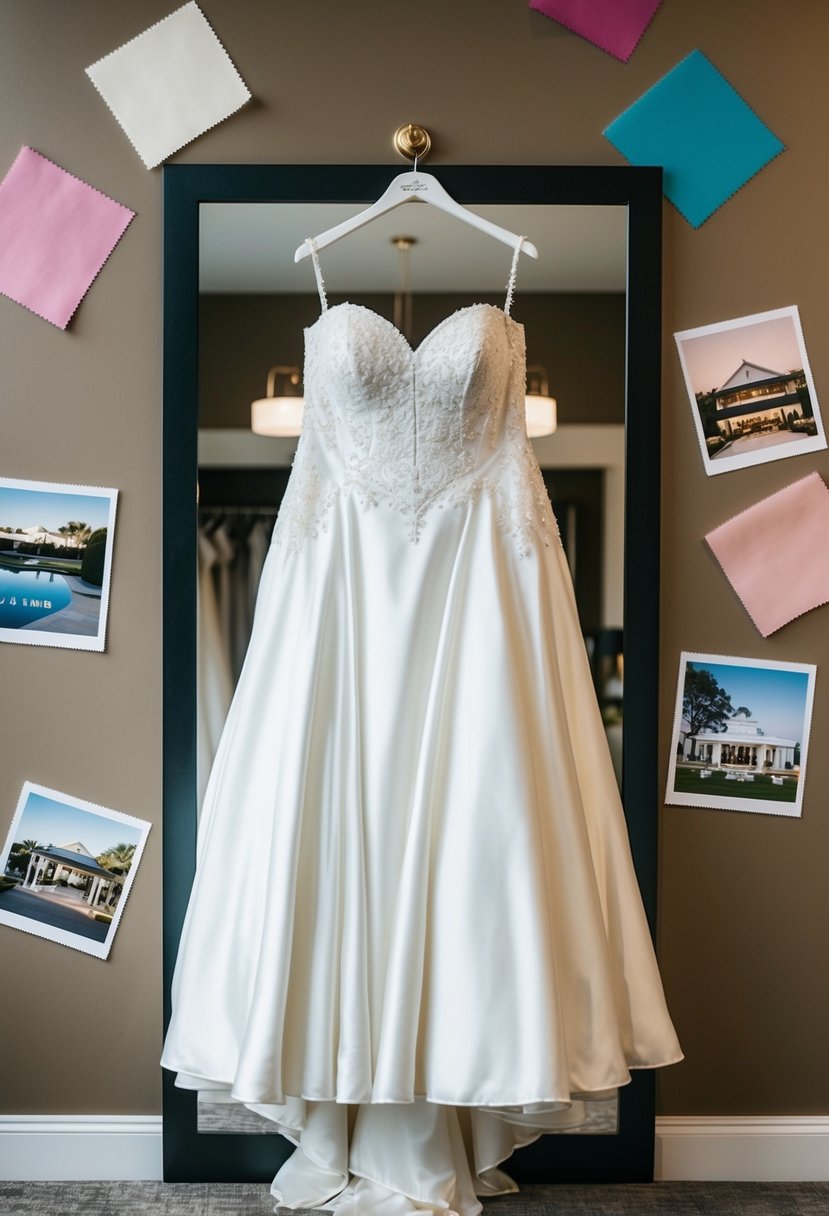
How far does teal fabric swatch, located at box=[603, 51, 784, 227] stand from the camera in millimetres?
2016

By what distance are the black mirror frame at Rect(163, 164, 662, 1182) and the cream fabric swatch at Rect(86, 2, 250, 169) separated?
0.38 ft

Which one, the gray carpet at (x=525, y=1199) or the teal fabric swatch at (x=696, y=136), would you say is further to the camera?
the teal fabric swatch at (x=696, y=136)

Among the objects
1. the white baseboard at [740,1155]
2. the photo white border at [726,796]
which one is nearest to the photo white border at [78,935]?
the photo white border at [726,796]

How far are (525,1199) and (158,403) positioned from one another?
156 centimetres

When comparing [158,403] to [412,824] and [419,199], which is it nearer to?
[419,199]

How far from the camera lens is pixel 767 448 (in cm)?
205

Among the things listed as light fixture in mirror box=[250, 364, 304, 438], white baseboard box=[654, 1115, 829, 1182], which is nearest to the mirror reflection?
light fixture in mirror box=[250, 364, 304, 438]

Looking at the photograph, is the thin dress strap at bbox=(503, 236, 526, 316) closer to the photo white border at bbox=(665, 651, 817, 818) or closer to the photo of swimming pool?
the photo white border at bbox=(665, 651, 817, 818)

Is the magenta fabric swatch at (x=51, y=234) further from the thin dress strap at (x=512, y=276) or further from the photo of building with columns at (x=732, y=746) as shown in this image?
the photo of building with columns at (x=732, y=746)

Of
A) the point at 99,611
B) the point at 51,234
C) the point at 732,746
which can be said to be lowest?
the point at 732,746

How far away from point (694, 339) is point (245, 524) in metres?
0.89

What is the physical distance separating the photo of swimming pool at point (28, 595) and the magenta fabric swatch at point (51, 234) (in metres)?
0.45

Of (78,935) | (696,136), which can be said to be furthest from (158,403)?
(696,136)

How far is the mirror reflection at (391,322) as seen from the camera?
1.99 m
